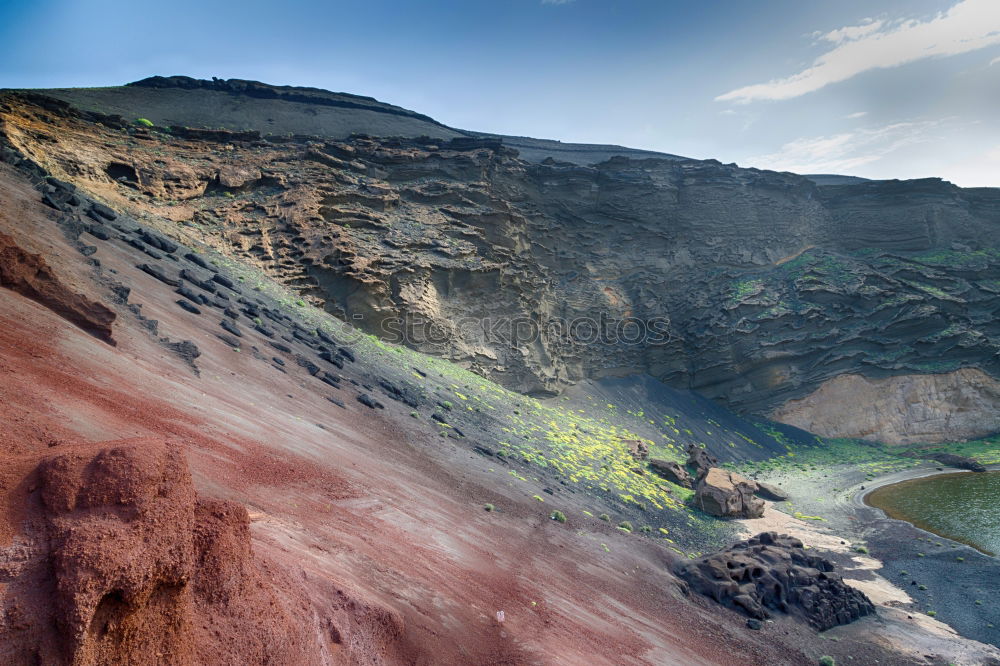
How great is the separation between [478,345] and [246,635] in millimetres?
25441

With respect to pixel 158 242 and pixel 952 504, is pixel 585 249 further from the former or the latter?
pixel 158 242

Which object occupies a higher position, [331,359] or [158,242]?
[158,242]

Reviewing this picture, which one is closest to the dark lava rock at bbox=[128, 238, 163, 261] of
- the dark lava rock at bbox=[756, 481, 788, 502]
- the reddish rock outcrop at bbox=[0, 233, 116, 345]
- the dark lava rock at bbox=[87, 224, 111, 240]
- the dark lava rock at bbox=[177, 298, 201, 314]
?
the dark lava rock at bbox=[87, 224, 111, 240]

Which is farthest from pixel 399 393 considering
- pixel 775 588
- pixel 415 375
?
pixel 775 588

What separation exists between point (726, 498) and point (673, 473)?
11.4 ft

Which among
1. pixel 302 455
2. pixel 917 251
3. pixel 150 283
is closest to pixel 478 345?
pixel 150 283

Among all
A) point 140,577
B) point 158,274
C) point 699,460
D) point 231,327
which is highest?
point 158,274

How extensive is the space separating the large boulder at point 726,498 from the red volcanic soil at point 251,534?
661cm

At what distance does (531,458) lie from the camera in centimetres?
1898

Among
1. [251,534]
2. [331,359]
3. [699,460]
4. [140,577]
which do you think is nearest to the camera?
[140,577]

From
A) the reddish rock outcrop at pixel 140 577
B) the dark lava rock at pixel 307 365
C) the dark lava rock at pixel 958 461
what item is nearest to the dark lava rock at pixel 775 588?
the reddish rock outcrop at pixel 140 577

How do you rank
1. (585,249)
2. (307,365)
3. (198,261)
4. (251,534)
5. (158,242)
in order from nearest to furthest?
(251,534) < (307,365) < (158,242) < (198,261) < (585,249)

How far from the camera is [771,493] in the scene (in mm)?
24922

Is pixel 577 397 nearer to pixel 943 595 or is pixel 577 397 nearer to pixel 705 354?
pixel 705 354
